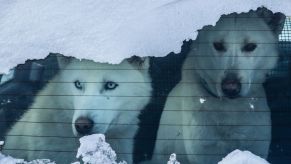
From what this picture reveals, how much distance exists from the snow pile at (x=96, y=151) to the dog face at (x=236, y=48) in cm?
95

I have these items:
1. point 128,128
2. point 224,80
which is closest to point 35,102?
point 128,128

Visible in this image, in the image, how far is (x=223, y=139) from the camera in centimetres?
512

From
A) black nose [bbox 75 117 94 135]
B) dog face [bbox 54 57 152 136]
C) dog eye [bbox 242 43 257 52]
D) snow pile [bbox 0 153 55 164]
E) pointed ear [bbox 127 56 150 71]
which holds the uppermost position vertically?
dog eye [bbox 242 43 257 52]

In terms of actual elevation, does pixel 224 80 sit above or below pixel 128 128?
above

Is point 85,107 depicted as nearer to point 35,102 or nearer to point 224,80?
point 35,102

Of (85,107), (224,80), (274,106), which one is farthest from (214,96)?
(85,107)

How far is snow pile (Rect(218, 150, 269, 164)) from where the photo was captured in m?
5.03

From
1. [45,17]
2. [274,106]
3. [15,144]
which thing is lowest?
[15,144]

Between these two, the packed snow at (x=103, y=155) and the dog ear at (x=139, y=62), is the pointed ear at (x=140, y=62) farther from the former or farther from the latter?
the packed snow at (x=103, y=155)

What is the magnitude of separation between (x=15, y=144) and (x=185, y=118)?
1.40 meters

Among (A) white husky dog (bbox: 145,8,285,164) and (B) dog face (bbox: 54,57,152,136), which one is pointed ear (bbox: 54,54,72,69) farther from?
(A) white husky dog (bbox: 145,8,285,164)

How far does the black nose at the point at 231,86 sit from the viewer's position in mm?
4949

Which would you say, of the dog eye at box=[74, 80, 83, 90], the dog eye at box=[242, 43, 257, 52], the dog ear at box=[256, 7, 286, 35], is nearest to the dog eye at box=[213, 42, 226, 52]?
the dog eye at box=[242, 43, 257, 52]

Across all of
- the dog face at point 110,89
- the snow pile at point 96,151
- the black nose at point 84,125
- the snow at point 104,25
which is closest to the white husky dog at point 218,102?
the snow at point 104,25
